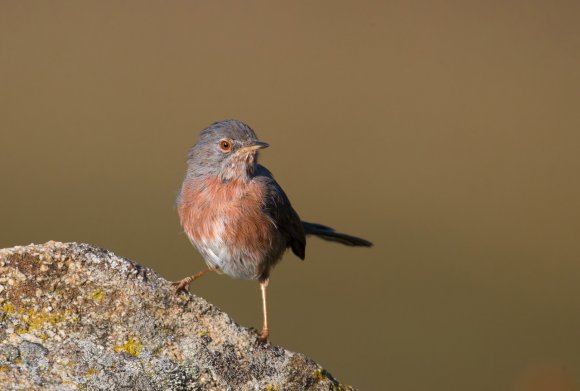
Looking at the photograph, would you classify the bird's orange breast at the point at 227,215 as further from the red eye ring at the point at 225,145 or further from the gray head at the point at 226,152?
the red eye ring at the point at 225,145

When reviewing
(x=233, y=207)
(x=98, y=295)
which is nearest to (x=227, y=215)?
(x=233, y=207)

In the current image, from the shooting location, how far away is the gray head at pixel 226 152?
18.7 feet

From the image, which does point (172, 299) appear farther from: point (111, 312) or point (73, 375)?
point (73, 375)

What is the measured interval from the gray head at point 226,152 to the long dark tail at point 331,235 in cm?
129

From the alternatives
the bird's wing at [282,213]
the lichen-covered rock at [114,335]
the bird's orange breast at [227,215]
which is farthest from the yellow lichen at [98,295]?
the bird's wing at [282,213]

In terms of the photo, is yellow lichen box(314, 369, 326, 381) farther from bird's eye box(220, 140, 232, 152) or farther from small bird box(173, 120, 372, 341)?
bird's eye box(220, 140, 232, 152)

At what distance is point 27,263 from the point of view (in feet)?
10.6

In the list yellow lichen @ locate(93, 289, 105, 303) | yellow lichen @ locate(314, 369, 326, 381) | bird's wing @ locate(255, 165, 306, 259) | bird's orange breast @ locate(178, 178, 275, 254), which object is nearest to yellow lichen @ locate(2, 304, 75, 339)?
yellow lichen @ locate(93, 289, 105, 303)

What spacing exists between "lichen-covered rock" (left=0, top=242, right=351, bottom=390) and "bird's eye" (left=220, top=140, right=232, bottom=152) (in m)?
2.39

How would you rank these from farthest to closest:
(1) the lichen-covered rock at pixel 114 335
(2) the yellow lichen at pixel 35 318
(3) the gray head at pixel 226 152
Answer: (3) the gray head at pixel 226 152, (2) the yellow lichen at pixel 35 318, (1) the lichen-covered rock at pixel 114 335

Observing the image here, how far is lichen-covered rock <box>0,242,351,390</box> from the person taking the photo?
9.09 ft

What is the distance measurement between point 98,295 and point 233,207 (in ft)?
7.81

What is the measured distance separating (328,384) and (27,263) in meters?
1.34

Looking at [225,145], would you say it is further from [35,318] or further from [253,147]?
[35,318]
